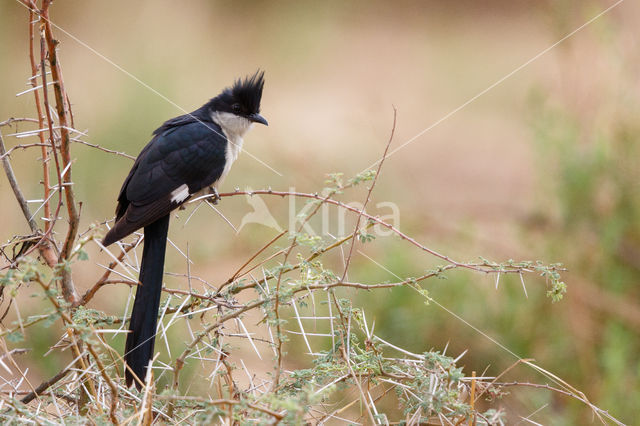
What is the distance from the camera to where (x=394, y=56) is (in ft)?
33.0

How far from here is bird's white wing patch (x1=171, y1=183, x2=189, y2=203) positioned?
246cm

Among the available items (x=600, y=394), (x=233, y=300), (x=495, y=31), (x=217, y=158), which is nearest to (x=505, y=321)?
(x=600, y=394)

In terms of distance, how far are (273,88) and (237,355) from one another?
5.14 metres

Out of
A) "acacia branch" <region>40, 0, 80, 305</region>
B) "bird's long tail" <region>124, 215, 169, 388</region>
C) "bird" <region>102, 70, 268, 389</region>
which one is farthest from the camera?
"bird" <region>102, 70, 268, 389</region>

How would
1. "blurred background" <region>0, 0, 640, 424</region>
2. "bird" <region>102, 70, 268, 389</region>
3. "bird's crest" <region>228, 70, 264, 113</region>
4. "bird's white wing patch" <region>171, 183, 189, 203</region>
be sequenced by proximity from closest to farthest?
"bird" <region>102, 70, 268, 389</region>
"bird's white wing patch" <region>171, 183, 189, 203</region>
"bird's crest" <region>228, 70, 264, 113</region>
"blurred background" <region>0, 0, 640, 424</region>

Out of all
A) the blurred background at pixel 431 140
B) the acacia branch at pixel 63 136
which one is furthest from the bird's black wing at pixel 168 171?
the blurred background at pixel 431 140

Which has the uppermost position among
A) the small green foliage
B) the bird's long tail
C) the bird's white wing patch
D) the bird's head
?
the bird's head

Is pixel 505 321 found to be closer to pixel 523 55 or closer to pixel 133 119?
pixel 133 119

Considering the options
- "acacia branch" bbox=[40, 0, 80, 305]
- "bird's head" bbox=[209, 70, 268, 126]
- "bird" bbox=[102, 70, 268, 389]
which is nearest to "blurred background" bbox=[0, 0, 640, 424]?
"acacia branch" bbox=[40, 0, 80, 305]

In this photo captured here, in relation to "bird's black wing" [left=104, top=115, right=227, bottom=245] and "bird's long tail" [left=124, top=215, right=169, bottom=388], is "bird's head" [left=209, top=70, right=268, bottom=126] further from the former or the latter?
"bird's long tail" [left=124, top=215, right=169, bottom=388]

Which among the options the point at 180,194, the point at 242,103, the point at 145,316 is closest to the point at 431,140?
the point at 242,103

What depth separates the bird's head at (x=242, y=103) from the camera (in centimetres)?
299

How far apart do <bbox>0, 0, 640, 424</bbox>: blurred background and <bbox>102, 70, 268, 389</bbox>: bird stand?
1.59 feet

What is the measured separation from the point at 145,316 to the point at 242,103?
129 centimetres
